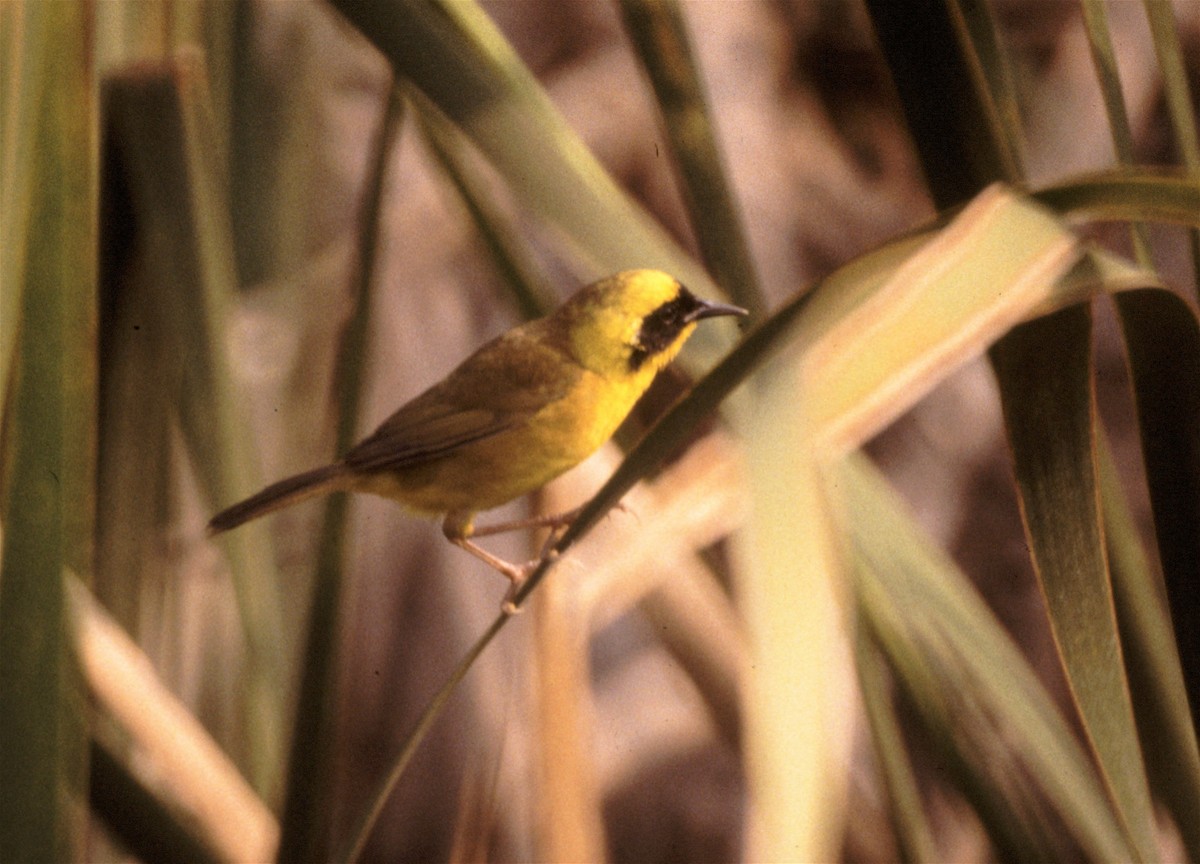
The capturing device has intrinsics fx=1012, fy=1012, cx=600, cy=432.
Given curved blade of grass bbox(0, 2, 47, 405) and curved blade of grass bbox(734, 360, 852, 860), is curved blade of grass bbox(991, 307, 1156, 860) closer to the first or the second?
curved blade of grass bbox(734, 360, 852, 860)

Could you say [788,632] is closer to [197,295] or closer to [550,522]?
[550,522]

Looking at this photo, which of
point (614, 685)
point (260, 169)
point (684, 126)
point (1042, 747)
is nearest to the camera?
point (1042, 747)

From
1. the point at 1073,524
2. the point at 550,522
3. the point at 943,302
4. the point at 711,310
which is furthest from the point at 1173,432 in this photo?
the point at 550,522

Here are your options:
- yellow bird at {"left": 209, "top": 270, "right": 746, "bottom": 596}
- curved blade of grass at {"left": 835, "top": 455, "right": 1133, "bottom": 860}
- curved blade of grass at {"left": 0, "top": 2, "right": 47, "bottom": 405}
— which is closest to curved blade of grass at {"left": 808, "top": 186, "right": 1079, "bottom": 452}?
curved blade of grass at {"left": 835, "top": 455, "right": 1133, "bottom": 860}

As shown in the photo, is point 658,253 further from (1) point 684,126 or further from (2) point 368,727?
(2) point 368,727

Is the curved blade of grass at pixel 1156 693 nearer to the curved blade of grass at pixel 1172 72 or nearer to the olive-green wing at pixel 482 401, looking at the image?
the curved blade of grass at pixel 1172 72

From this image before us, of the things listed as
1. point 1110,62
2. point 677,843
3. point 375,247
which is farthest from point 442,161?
point 677,843
